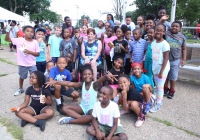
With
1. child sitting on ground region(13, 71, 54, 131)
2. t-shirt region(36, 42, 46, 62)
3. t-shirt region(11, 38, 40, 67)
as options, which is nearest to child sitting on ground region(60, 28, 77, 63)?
t-shirt region(36, 42, 46, 62)

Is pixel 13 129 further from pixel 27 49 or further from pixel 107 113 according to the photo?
pixel 27 49

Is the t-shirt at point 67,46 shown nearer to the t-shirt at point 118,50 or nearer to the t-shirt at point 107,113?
the t-shirt at point 118,50

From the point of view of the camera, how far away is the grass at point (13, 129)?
2247 mm

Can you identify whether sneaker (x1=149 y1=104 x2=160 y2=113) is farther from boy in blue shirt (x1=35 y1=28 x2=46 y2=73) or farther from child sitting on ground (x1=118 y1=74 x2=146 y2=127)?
boy in blue shirt (x1=35 y1=28 x2=46 y2=73)

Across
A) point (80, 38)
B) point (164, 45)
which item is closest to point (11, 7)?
point (80, 38)

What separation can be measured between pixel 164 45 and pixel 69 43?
6.98ft

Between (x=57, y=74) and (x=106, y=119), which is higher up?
(x=57, y=74)

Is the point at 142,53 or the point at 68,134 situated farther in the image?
the point at 142,53

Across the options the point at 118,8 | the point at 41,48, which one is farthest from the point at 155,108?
the point at 118,8

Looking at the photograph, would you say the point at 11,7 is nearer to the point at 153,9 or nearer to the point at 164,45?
the point at 153,9

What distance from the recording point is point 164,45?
2.81 meters

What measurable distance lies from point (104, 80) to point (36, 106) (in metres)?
1.21

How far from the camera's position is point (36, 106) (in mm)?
2611

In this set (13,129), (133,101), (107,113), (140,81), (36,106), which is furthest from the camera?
(140,81)
